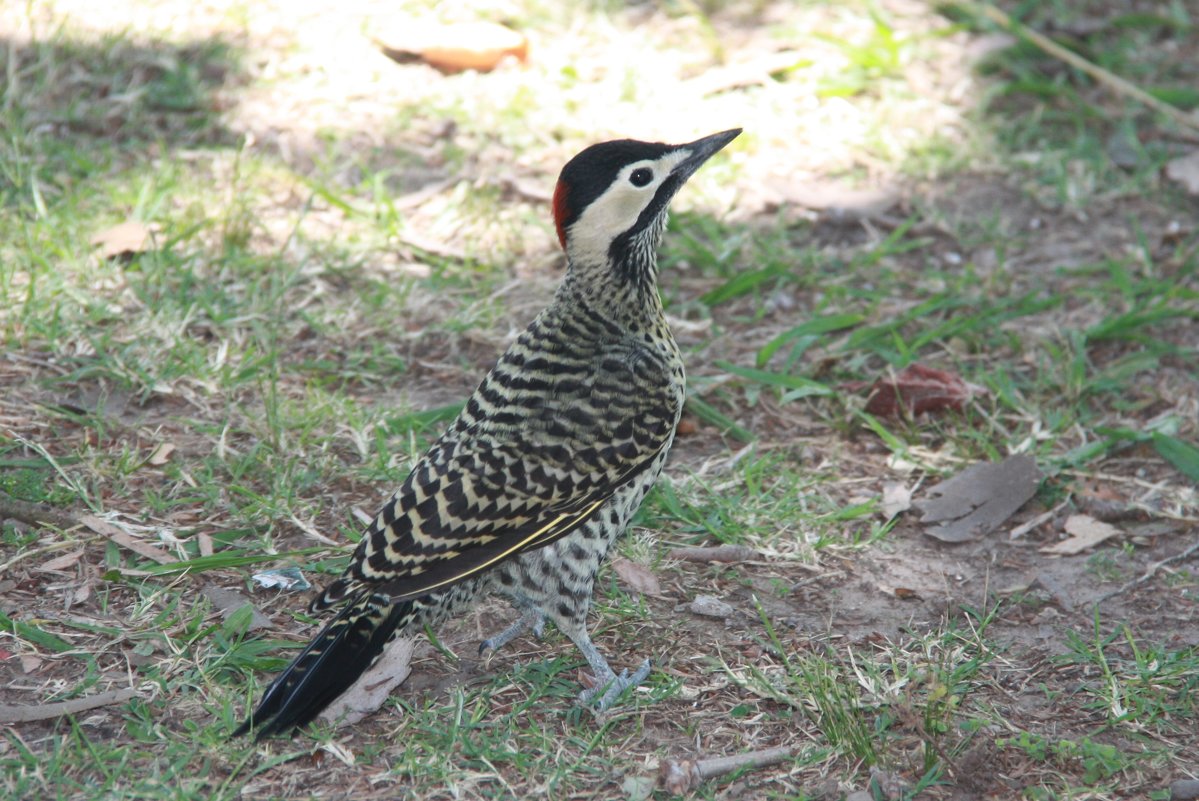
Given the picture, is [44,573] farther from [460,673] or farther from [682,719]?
[682,719]

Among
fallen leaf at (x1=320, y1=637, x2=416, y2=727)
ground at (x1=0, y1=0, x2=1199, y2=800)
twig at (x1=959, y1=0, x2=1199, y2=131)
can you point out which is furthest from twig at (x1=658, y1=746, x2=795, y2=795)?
twig at (x1=959, y1=0, x2=1199, y2=131)

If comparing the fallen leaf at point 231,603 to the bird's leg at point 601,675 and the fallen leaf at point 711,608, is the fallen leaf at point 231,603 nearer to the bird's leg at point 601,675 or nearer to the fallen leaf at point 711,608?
the bird's leg at point 601,675

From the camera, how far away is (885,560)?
5066 millimetres

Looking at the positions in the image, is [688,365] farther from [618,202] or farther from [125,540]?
[125,540]

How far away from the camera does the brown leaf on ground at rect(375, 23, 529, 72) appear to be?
25.8 ft

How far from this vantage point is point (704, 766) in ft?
12.8

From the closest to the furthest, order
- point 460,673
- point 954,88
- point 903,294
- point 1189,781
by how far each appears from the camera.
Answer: point 1189,781
point 460,673
point 903,294
point 954,88

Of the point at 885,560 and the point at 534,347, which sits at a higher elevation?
the point at 534,347

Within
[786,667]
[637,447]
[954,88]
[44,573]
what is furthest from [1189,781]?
[954,88]

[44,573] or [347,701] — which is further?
[44,573]

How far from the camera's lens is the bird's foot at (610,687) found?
419cm

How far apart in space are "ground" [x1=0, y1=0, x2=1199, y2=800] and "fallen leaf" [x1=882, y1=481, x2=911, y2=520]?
30 millimetres

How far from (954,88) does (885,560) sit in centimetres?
400

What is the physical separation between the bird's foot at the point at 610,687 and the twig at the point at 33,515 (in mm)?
1916
